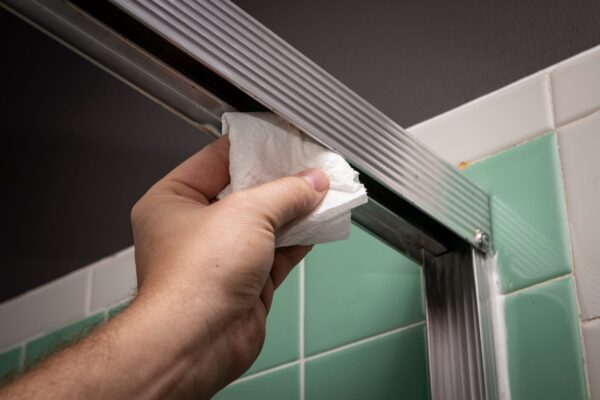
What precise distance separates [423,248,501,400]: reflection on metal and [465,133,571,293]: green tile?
25 millimetres

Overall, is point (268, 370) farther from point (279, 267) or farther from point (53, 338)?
point (53, 338)

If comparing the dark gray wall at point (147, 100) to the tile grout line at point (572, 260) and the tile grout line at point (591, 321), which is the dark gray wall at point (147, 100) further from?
the tile grout line at point (591, 321)

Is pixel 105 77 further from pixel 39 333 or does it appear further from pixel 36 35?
pixel 39 333

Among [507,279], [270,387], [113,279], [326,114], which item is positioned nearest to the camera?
[326,114]

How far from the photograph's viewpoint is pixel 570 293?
73 cm

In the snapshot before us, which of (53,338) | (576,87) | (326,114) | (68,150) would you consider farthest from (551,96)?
(53,338)

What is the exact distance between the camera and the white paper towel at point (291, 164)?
63 cm

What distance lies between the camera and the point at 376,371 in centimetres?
80

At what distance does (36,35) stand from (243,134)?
1.13 ft

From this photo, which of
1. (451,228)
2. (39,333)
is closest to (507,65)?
(451,228)

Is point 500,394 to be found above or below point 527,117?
below

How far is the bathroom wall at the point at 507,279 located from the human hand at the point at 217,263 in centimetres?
19

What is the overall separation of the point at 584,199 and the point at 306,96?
9.7 inches

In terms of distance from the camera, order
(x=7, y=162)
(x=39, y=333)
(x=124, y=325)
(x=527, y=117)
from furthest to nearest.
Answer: (x=39, y=333) < (x=7, y=162) < (x=527, y=117) < (x=124, y=325)
